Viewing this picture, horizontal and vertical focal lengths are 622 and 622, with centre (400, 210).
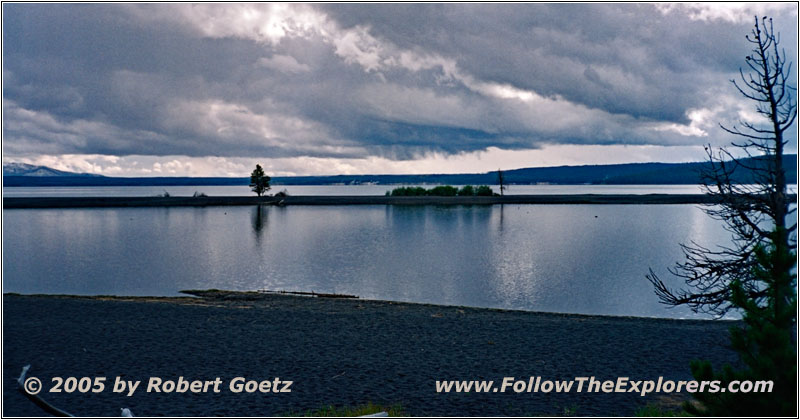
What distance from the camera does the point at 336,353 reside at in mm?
15719

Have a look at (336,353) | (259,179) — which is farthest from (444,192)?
(336,353)

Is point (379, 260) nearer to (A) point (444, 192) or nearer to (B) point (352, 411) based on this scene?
(B) point (352, 411)

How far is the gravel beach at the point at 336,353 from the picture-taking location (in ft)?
38.9

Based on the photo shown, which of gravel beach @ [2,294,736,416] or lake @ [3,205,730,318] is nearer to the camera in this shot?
gravel beach @ [2,294,736,416]

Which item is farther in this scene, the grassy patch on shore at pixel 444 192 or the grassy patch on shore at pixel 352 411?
the grassy patch on shore at pixel 444 192

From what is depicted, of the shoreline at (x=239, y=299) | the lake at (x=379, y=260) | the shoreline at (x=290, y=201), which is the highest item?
A: the shoreline at (x=290, y=201)

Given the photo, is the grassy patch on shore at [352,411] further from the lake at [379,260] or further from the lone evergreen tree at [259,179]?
the lone evergreen tree at [259,179]

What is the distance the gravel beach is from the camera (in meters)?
11.9

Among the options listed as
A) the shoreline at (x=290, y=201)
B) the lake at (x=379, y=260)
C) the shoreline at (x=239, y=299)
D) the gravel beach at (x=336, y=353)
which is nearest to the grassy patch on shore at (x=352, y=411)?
the gravel beach at (x=336, y=353)

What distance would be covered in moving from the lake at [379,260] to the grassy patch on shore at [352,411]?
1625 centimetres

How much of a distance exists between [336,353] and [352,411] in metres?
4.59

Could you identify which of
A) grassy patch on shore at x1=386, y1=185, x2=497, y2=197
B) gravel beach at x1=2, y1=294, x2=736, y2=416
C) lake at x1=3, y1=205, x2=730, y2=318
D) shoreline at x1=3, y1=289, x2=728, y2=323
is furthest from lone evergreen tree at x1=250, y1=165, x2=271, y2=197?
gravel beach at x1=2, y1=294, x2=736, y2=416

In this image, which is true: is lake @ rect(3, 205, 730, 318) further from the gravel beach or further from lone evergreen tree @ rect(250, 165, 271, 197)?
lone evergreen tree @ rect(250, 165, 271, 197)

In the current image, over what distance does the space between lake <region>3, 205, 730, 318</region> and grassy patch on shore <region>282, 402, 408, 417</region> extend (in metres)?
16.2
